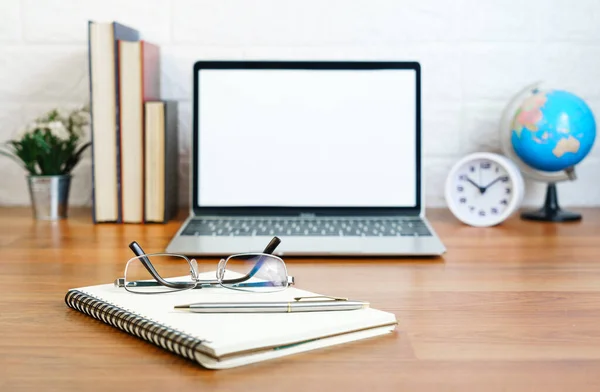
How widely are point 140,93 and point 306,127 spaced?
0.31 meters

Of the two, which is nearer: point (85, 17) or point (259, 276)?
point (259, 276)

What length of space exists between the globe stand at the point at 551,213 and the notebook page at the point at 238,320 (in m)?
0.80

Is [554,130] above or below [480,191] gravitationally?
above

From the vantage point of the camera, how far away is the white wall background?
1610 millimetres

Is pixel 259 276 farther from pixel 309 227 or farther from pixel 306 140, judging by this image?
pixel 306 140

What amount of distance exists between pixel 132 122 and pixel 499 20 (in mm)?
775

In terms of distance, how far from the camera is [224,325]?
0.69 meters

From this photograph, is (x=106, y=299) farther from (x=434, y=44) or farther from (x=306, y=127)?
(x=434, y=44)

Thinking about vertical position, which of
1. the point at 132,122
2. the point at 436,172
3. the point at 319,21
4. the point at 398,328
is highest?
the point at 319,21

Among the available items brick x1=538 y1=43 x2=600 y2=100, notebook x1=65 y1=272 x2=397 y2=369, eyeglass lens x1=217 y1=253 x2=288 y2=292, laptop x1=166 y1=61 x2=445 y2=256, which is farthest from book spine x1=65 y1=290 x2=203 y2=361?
brick x1=538 y1=43 x2=600 y2=100

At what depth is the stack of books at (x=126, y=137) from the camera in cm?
140

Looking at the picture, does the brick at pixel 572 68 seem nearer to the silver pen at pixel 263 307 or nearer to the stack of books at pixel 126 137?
the stack of books at pixel 126 137

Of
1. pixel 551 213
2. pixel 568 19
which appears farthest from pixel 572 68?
pixel 551 213

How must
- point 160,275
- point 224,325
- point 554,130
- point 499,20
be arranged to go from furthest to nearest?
point 499,20 < point 554,130 < point 160,275 < point 224,325
